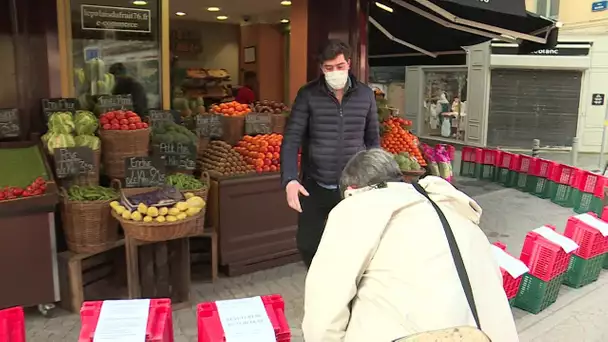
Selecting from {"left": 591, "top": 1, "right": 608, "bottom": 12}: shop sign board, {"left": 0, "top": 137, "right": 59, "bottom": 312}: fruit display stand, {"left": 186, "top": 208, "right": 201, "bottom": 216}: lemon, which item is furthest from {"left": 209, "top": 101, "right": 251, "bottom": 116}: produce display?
{"left": 591, "top": 1, "right": 608, "bottom": 12}: shop sign board

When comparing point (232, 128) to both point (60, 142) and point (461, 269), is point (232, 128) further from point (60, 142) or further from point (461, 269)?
point (461, 269)

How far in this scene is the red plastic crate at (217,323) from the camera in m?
2.26

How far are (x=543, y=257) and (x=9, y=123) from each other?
415 cm

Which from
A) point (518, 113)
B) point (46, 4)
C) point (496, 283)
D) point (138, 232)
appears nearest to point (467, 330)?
point (496, 283)

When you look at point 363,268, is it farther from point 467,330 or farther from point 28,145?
point 28,145

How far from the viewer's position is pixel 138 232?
380cm

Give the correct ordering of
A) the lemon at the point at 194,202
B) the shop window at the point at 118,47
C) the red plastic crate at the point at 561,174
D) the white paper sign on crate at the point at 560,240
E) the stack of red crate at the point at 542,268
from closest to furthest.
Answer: the lemon at the point at 194,202
the stack of red crate at the point at 542,268
the white paper sign on crate at the point at 560,240
the shop window at the point at 118,47
the red plastic crate at the point at 561,174

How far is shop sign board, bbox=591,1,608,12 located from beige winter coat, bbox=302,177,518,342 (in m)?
14.0

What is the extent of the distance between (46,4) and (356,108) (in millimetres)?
2808

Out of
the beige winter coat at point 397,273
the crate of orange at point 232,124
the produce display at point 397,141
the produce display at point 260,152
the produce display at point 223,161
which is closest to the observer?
the beige winter coat at point 397,273

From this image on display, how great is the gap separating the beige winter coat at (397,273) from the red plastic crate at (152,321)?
0.65m

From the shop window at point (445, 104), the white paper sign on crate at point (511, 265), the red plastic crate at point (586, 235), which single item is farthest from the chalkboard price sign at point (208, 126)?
the shop window at point (445, 104)

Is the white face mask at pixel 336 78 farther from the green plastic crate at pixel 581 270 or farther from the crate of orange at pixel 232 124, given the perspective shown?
the green plastic crate at pixel 581 270

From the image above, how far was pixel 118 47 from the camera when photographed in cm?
609
